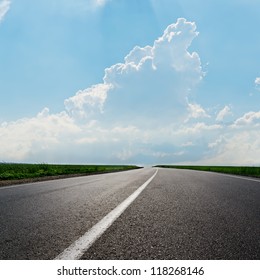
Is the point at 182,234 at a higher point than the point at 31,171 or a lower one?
lower

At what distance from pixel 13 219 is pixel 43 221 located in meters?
0.53

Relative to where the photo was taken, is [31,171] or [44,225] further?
[31,171]

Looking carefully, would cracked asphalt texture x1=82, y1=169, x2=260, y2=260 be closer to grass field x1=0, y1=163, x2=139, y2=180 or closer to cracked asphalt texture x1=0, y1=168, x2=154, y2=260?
cracked asphalt texture x1=0, y1=168, x2=154, y2=260

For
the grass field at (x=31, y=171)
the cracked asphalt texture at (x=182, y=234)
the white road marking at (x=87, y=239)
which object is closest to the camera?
the white road marking at (x=87, y=239)

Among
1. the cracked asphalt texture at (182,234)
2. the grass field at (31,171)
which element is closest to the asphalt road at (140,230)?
the cracked asphalt texture at (182,234)

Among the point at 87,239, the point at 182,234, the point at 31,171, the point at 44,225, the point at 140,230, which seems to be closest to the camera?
the point at 87,239

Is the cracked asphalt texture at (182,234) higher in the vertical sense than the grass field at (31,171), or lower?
lower

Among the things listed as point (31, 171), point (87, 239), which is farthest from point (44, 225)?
point (31, 171)

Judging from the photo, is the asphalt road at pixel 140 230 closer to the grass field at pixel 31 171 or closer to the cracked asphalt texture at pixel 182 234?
the cracked asphalt texture at pixel 182 234

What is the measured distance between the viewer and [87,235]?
12.4 feet

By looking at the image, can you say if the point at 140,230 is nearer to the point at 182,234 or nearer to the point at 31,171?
the point at 182,234

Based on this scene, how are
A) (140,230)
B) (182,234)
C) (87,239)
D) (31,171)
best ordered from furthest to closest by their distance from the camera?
(31,171) → (140,230) → (182,234) → (87,239)

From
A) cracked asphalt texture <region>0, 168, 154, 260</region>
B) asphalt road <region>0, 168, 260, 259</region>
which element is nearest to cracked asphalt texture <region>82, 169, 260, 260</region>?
asphalt road <region>0, 168, 260, 259</region>
